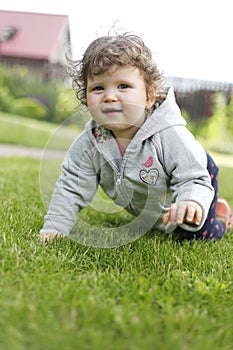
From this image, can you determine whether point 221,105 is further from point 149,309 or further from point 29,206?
point 149,309

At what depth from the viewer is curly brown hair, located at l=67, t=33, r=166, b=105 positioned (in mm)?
1973

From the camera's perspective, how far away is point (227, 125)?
41.3ft

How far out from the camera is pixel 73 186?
2.18 m

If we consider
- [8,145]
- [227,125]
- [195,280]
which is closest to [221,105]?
[227,125]

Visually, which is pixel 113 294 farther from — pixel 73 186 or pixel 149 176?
pixel 73 186

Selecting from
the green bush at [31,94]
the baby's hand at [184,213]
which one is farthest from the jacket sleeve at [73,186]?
the green bush at [31,94]

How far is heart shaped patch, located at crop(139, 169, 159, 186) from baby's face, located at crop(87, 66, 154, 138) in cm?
20

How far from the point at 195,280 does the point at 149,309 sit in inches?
11.6

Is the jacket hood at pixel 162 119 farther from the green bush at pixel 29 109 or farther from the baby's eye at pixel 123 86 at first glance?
the green bush at pixel 29 109

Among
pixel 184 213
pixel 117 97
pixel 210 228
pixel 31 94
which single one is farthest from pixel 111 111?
pixel 31 94

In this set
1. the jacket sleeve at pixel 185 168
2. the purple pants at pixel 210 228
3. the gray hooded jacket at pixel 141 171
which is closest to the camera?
the jacket sleeve at pixel 185 168

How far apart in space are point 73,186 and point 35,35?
16.7m

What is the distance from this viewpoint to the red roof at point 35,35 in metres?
17.1

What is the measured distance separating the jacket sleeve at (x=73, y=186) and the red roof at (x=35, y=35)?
15344 millimetres
